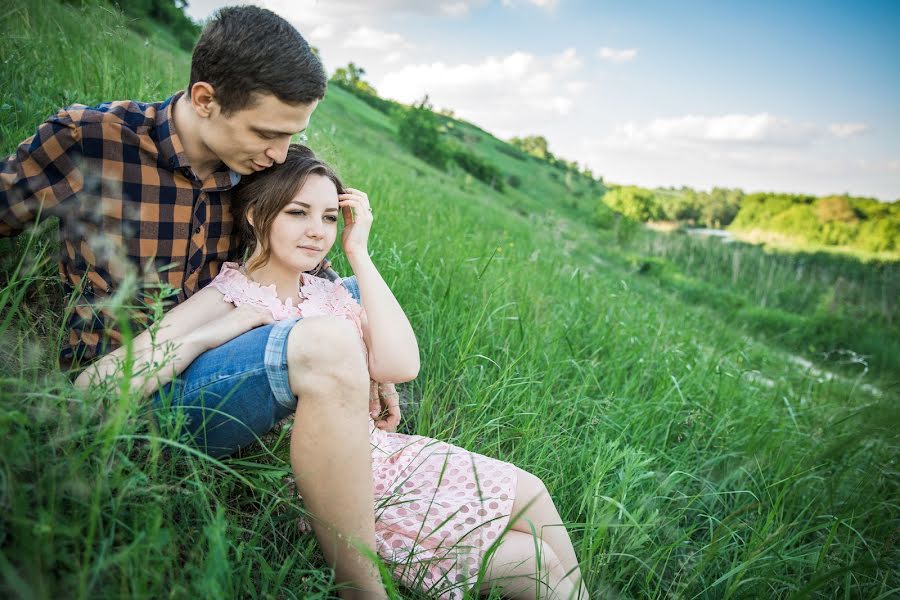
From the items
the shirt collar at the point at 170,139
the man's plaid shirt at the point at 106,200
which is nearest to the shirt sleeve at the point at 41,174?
the man's plaid shirt at the point at 106,200

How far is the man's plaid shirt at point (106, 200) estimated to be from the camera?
1.57m

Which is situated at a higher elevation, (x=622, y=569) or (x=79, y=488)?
(x=79, y=488)

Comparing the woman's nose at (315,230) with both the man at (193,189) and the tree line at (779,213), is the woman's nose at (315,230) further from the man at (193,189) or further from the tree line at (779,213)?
the tree line at (779,213)

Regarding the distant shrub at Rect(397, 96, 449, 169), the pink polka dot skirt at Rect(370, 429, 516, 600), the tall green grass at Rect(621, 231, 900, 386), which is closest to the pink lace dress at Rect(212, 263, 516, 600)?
the pink polka dot skirt at Rect(370, 429, 516, 600)

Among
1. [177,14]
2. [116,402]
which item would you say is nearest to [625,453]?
[116,402]

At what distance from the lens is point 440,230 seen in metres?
4.12

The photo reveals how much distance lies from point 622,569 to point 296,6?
2606 millimetres

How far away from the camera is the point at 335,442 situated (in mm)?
1324

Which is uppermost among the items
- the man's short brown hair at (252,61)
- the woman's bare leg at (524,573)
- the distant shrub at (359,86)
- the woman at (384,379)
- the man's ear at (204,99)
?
the distant shrub at (359,86)

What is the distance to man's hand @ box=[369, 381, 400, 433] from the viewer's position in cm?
196

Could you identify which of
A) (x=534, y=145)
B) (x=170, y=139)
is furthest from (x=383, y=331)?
(x=534, y=145)

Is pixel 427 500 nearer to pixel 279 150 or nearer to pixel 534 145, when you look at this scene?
pixel 279 150

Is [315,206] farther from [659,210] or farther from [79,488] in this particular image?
[659,210]

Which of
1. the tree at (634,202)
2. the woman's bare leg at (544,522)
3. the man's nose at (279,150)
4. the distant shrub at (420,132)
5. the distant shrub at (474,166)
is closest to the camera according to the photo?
the woman's bare leg at (544,522)
